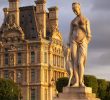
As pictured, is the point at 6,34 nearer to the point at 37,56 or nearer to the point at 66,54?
the point at 37,56

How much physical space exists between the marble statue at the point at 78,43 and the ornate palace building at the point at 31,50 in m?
98.9

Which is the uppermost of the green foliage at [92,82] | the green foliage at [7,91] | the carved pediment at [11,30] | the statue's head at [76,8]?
the carved pediment at [11,30]

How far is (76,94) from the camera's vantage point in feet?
78.1

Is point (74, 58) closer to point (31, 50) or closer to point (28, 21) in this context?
point (31, 50)

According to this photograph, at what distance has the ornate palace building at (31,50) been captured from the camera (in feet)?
413

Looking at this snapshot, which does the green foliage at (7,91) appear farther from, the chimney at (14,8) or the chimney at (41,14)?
the chimney at (14,8)

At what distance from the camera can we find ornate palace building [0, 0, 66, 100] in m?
126

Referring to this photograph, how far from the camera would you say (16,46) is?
12800 centimetres

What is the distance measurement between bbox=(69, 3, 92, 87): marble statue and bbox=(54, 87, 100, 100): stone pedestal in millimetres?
375

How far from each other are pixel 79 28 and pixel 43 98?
335 ft

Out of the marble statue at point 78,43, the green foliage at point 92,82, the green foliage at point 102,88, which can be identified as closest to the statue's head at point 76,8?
the marble statue at point 78,43

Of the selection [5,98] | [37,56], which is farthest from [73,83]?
[37,56]

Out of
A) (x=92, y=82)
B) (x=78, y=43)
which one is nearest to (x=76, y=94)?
(x=78, y=43)

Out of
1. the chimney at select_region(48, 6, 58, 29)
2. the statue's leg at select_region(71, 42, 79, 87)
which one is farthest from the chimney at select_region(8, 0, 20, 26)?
the statue's leg at select_region(71, 42, 79, 87)
